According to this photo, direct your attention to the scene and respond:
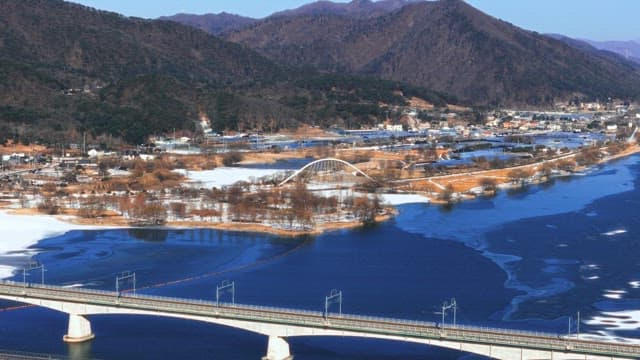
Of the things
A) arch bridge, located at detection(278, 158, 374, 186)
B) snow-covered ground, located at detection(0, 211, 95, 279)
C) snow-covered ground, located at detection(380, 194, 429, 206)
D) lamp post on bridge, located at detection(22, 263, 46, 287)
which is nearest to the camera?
lamp post on bridge, located at detection(22, 263, 46, 287)

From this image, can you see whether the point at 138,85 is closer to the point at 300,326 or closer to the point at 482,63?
the point at 300,326

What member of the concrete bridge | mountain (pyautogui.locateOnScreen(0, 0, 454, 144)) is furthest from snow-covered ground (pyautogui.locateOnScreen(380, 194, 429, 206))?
mountain (pyautogui.locateOnScreen(0, 0, 454, 144))

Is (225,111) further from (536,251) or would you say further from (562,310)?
(562,310)

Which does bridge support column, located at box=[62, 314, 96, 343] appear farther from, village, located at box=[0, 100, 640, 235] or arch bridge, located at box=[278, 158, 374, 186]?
arch bridge, located at box=[278, 158, 374, 186]

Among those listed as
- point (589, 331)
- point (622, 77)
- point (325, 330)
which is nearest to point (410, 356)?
point (325, 330)

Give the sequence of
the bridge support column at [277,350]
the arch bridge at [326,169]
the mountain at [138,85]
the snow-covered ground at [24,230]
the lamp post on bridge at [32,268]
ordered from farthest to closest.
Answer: the mountain at [138,85] → the arch bridge at [326,169] → the snow-covered ground at [24,230] → the lamp post on bridge at [32,268] → the bridge support column at [277,350]

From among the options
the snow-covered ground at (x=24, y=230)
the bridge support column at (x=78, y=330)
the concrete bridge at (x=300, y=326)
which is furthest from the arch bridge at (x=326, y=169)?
the bridge support column at (x=78, y=330)

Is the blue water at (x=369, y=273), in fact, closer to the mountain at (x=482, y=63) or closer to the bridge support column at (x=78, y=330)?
the bridge support column at (x=78, y=330)
